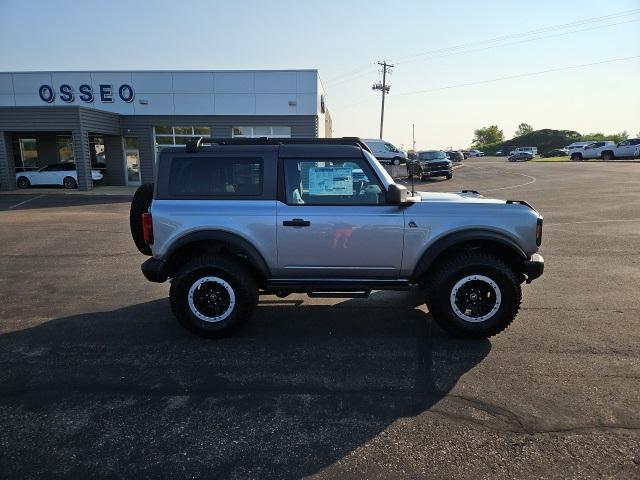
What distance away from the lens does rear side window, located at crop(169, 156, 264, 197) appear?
186 inches

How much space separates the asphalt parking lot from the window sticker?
1.50 metres

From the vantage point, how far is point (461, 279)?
4.59 m

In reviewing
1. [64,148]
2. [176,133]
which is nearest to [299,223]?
[176,133]

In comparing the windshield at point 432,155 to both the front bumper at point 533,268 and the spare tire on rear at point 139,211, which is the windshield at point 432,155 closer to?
the front bumper at point 533,268

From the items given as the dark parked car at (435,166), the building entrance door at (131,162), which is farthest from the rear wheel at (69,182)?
the dark parked car at (435,166)

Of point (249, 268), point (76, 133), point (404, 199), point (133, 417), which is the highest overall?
point (76, 133)

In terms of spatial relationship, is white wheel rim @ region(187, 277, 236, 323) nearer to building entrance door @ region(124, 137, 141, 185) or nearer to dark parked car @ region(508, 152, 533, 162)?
building entrance door @ region(124, 137, 141, 185)

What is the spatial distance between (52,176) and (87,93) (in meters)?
5.02

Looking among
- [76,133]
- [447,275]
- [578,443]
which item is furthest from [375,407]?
[76,133]

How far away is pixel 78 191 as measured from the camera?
22.7 m

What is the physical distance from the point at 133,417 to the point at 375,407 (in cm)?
177

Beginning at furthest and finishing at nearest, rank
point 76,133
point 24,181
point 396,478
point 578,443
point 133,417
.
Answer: point 24,181, point 76,133, point 133,417, point 578,443, point 396,478

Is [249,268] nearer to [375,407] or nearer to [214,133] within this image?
[375,407]

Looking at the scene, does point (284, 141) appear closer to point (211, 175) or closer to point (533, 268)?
point (211, 175)
